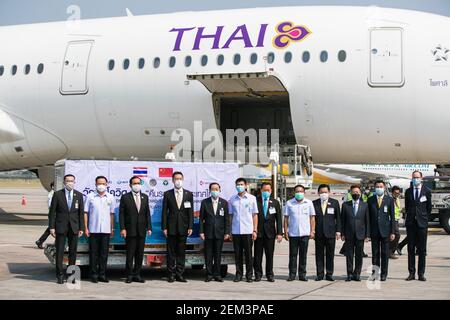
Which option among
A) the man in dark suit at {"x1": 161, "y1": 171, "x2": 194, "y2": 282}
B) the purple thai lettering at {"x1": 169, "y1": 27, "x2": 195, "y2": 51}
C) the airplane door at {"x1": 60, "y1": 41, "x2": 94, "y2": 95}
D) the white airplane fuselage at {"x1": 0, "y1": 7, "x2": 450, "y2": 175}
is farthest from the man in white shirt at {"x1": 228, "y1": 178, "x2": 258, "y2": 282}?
the airplane door at {"x1": 60, "y1": 41, "x2": 94, "y2": 95}

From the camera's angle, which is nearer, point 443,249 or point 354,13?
point 443,249

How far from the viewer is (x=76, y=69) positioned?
912 inches

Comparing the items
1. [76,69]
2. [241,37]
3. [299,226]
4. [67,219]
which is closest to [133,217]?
[67,219]

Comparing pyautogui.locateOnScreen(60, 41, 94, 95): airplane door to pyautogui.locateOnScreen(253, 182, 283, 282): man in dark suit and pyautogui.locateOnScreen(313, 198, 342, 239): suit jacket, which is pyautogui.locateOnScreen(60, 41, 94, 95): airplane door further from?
pyautogui.locateOnScreen(313, 198, 342, 239): suit jacket

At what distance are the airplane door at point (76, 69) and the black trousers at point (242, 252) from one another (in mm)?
10989

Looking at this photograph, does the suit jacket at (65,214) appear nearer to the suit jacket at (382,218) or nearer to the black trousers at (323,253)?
the black trousers at (323,253)

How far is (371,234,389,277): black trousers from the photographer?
1319 cm

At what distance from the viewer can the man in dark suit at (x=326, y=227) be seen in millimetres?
13262

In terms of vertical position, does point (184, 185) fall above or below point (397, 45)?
below

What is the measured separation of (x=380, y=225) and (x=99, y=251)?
4730 millimetres
